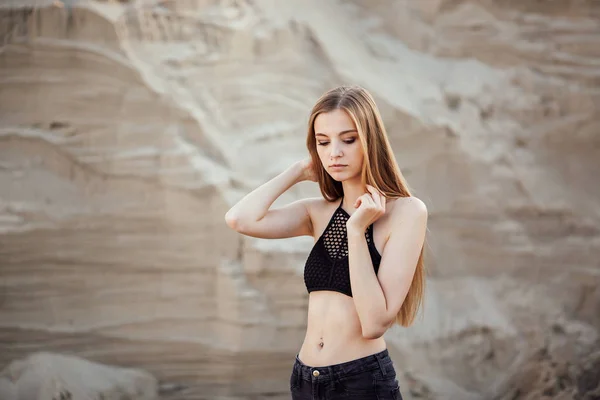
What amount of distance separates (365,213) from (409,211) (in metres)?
0.14

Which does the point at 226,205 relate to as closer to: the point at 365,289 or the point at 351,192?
the point at 351,192

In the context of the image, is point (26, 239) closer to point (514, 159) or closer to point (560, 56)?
point (514, 159)

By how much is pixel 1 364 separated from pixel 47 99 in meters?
1.57

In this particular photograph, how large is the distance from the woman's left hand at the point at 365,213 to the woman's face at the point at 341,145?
0.12 m

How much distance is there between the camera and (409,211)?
7.40 feet

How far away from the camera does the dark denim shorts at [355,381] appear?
7.30 feet

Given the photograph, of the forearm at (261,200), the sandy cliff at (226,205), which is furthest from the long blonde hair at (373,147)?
the sandy cliff at (226,205)

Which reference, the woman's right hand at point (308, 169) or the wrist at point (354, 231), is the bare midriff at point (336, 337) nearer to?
the wrist at point (354, 231)

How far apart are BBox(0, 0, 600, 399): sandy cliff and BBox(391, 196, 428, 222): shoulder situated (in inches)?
89.7

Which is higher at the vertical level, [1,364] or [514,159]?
[514,159]

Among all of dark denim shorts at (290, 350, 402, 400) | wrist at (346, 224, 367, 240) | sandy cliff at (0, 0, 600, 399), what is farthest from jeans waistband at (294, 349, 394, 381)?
sandy cliff at (0, 0, 600, 399)

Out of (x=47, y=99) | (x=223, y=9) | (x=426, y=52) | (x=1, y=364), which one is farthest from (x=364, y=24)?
(x=1, y=364)

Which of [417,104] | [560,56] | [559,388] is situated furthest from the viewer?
[560,56]

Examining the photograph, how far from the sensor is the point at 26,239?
4633mm
